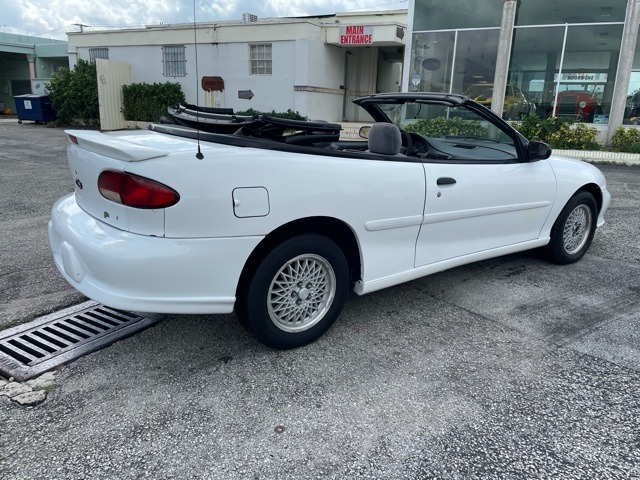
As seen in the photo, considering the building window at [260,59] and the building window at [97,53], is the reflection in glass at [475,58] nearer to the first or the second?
the building window at [260,59]

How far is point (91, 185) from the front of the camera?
2863 millimetres

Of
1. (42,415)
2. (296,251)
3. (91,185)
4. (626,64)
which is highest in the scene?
(626,64)

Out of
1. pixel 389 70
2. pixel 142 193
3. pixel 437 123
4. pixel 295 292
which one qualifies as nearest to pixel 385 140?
pixel 295 292

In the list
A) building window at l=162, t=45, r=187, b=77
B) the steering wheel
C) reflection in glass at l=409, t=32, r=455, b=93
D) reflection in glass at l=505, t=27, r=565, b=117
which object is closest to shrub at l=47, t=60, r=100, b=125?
building window at l=162, t=45, r=187, b=77

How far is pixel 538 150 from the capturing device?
4.11 metres

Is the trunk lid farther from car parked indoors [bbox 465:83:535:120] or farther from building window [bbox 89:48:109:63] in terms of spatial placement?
building window [bbox 89:48:109:63]

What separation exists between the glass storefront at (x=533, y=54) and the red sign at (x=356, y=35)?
83.5 inches

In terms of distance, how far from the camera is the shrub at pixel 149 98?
2011cm

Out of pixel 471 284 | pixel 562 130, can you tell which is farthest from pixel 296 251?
pixel 562 130

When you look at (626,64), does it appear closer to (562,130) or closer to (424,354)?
(562,130)

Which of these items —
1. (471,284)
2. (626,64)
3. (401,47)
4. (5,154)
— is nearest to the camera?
(471,284)

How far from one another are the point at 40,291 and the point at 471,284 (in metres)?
3.43

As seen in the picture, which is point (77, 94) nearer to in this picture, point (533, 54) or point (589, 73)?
point (533, 54)

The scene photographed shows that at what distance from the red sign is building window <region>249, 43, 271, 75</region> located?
2.80 meters
